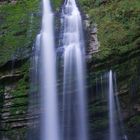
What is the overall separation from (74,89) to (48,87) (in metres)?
0.79

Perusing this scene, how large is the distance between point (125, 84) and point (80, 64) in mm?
1395

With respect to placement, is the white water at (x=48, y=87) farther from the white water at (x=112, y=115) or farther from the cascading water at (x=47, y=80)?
the white water at (x=112, y=115)

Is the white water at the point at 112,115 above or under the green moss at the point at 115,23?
under

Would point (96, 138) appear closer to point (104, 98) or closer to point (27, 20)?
point (104, 98)

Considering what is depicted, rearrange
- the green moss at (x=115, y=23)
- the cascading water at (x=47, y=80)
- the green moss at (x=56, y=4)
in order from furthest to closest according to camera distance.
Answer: the green moss at (x=56, y=4) → the green moss at (x=115, y=23) → the cascading water at (x=47, y=80)

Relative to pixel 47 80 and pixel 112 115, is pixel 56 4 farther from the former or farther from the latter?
pixel 112 115

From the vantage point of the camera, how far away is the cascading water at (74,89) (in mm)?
11969

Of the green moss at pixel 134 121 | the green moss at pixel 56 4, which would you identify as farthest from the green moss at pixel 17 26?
the green moss at pixel 134 121

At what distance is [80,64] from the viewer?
1260cm

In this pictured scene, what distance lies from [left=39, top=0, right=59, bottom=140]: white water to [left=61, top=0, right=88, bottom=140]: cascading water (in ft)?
0.91

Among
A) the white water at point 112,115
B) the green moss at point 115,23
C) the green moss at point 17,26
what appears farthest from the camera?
the green moss at point 17,26

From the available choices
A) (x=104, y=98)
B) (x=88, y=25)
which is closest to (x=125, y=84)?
(x=104, y=98)

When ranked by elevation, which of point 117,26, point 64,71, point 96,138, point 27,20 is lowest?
point 96,138

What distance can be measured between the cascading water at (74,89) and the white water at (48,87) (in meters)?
0.28
